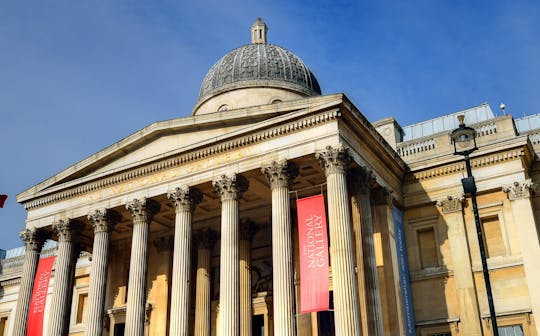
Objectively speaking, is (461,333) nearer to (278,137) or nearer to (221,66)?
(278,137)

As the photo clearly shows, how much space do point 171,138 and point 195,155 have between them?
5.65 ft

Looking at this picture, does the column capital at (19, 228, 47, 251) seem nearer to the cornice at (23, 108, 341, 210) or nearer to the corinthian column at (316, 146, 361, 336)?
the cornice at (23, 108, 341, 210)

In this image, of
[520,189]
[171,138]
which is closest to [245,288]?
[171,138]

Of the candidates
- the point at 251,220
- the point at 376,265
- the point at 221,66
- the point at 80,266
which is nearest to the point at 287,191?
the point at 376,265

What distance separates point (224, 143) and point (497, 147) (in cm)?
1076

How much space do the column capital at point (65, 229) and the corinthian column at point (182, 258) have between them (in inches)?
212

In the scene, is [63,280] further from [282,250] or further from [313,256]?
[313,256]

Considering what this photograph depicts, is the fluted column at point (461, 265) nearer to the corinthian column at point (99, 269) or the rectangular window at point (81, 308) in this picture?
the corinthian column at point (99, 269)

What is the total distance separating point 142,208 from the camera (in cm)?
2314

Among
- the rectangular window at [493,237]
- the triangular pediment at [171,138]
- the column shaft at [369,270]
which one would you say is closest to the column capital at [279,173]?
the triangular pediment at [171,138]

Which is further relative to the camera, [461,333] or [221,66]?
[221,66]

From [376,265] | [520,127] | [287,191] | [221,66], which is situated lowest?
[376,265]

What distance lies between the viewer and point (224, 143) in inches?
856

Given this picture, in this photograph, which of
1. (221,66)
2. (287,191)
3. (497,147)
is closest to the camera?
(287,191)
